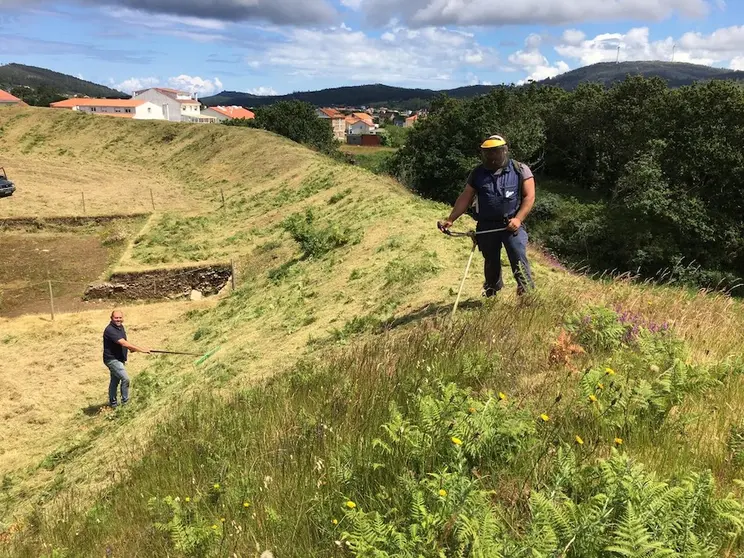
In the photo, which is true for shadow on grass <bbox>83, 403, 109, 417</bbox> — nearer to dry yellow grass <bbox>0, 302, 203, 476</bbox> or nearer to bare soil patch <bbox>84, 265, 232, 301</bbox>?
dry yellow grass <bbox>0, 302, 203, 476</bbox>

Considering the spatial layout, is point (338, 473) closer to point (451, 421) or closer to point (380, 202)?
point (451, 421)

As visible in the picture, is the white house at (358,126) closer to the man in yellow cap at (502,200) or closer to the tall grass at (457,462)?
the man in yellow cap at (502,200)

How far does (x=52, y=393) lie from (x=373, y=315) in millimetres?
6703

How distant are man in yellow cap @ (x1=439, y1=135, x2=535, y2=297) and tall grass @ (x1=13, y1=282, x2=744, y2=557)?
51.1 inches

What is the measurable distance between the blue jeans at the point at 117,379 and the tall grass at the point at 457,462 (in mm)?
4954

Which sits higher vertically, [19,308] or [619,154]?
[619,154]

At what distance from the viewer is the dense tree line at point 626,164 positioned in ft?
84.1

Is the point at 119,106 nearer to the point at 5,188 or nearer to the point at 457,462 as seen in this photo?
the point at 5,188

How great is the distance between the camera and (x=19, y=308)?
15.0 meters

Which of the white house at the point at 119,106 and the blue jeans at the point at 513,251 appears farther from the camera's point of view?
the white house at the point at 119,106

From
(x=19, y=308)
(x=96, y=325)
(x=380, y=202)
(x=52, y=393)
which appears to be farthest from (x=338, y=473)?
(x=19, y=308)

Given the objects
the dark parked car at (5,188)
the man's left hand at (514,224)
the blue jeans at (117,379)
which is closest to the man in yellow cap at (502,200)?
the man's left hand at (514,224)

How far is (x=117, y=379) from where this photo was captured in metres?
9.17

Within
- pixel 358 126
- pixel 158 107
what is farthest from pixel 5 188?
pixel 358 126
